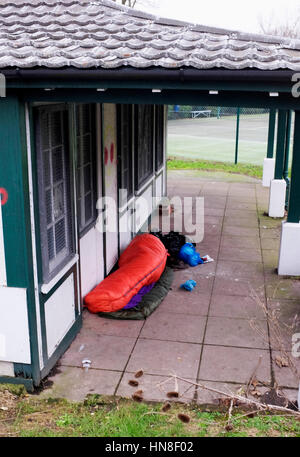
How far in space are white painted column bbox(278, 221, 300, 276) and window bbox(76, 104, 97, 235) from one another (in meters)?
2.99

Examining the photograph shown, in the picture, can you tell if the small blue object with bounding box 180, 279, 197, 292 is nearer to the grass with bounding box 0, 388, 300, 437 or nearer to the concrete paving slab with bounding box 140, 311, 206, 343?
the concrete paving slab with bounding box 140, 311, 206, 343

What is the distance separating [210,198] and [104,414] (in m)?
9.46

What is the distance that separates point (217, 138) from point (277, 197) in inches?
629

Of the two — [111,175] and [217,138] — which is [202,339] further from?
[217,138]

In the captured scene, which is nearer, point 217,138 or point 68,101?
point 68,101

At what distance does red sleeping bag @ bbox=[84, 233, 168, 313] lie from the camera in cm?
653

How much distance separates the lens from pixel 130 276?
6.88 metres

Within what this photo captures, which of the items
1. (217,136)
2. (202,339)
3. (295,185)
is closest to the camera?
(202,339)

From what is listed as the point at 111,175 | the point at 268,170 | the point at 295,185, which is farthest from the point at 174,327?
the point at 268,170

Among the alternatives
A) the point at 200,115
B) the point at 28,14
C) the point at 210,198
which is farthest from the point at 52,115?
the point at 200,115

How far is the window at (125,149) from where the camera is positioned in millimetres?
7953

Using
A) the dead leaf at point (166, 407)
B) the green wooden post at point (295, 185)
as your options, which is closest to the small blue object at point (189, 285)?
the green wooden post at point (295, 185)

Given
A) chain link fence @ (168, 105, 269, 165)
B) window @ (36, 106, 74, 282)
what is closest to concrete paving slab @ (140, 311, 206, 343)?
window @ (36, 106, 74, 282)

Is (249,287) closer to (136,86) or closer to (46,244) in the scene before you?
(46,244)
